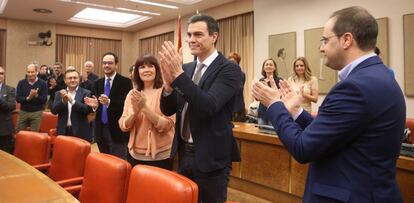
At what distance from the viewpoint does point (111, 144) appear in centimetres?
301

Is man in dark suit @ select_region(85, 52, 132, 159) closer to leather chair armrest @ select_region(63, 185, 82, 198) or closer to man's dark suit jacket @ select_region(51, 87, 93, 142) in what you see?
man's dark suit jacket @ select_region(51, 87, 93, 142)

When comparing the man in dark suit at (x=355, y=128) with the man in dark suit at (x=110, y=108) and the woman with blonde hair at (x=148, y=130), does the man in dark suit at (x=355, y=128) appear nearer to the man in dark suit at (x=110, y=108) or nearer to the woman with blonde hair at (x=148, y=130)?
the woman with blonde hair at (x=148, y=130)

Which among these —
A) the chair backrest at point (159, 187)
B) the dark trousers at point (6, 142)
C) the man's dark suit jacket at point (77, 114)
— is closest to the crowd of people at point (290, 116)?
the chair backrest at point (159, 187)

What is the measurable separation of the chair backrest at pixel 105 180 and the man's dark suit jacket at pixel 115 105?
120 centimetres

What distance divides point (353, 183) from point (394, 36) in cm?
387

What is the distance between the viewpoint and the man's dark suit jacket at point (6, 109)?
4031 mm

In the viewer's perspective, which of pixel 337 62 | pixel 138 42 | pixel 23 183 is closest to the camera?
pixel 337 62

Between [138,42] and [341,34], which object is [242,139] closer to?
[341,34]

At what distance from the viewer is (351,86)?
1.08 metres

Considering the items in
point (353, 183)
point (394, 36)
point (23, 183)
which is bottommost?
point (23, 183)

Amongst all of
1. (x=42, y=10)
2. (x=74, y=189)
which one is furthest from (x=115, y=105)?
(x=42, y=10)

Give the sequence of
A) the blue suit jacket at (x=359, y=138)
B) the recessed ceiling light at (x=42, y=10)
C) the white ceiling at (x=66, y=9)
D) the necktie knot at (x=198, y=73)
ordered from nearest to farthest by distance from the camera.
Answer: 1. the blue suit jacket at (x=359, y=138)
2. the necktie knot at (x=198, y=73)
3. the white ceiling at (x=66, y=9)
4. the recessed ceiling light at (x=42, y=10)

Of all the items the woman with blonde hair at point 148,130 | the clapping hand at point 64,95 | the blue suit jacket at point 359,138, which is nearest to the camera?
the blue suit jacket at point 359,138

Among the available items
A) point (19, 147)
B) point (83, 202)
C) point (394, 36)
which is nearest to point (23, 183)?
point (83, 202)
